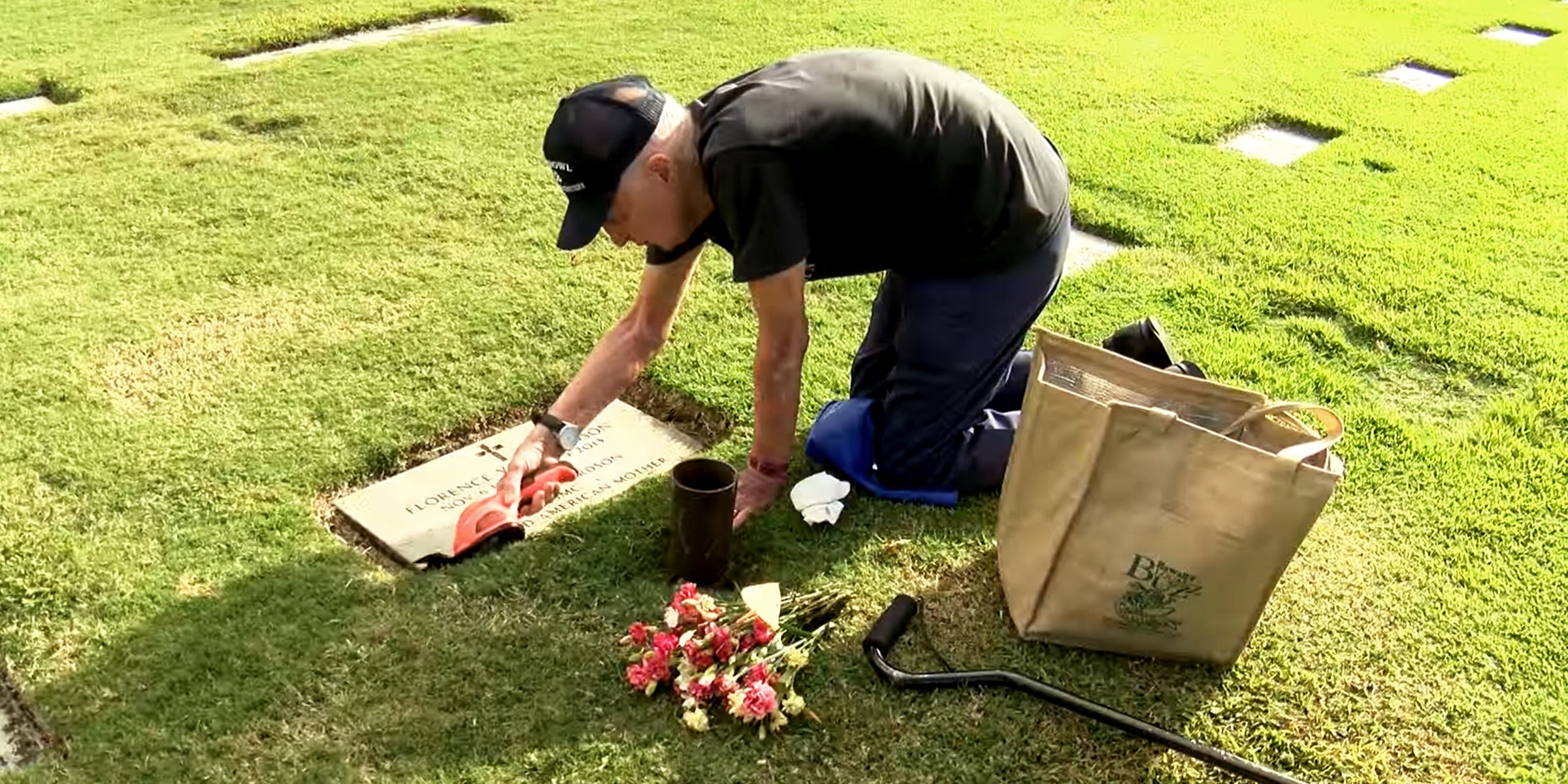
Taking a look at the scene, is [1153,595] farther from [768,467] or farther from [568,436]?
[568,436]

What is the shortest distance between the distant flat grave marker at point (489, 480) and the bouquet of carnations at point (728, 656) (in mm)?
541

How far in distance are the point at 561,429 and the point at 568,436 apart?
20mm

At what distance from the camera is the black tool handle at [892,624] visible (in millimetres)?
2309

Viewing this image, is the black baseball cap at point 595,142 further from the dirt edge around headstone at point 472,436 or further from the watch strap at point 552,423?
the dirt edge around headstone at point 472,436

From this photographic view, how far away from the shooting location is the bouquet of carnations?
2137mm

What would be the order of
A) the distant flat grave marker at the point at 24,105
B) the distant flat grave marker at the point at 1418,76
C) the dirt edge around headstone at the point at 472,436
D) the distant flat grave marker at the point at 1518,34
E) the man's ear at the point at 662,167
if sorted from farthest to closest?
1. the distant flat grave marker at the point at 1518,34
2. the distant flat grave marker at the point at 1418,76
3. the distant flat grave marker at the point at 24,105
4. the dirt edge around headstone at the point at 472,436
5. the man's ear at the point at 662,167

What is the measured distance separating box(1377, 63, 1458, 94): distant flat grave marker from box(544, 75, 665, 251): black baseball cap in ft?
17.4

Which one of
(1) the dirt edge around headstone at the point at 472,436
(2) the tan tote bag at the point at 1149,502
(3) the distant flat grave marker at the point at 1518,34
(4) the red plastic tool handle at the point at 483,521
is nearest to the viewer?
(2) the tan tote bag at the point at 1149,502

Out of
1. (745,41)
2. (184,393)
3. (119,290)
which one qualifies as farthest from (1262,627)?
(745,41)

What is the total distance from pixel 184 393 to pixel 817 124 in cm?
193

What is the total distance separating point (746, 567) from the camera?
2.57m

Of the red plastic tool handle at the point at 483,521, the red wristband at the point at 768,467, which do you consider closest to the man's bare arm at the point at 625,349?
the red plastic tool handle at the point at 483,521

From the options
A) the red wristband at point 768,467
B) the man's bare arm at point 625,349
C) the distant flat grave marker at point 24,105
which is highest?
the man's bare arm at point 625,349

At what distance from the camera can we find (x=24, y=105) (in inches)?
200
